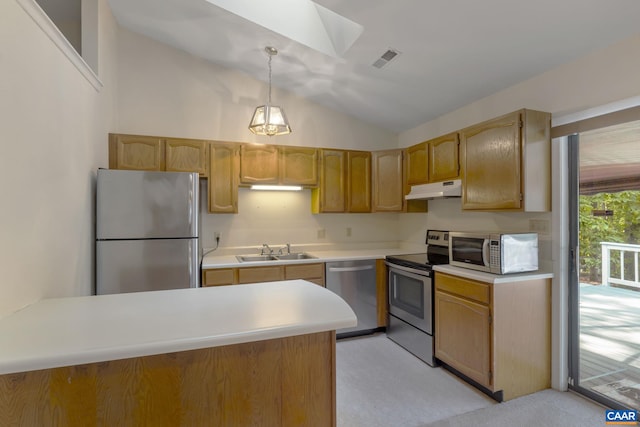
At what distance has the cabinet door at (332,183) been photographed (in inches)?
144

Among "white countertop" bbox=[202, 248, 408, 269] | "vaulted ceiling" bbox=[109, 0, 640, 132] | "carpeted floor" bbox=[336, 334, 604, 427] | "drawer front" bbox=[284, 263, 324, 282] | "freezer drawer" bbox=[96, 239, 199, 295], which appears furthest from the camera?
"drawer front" bbox=[284, 263, 324, 282]

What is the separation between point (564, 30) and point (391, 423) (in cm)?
277

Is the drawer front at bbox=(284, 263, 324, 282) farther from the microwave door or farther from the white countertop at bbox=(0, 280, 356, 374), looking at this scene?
the white countertop at bbox=(0, 280, 356, 374)

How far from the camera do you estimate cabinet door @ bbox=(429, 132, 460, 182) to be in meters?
2.94

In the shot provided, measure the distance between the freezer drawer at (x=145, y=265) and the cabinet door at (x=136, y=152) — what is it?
89cm

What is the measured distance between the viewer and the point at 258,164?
3.40 m

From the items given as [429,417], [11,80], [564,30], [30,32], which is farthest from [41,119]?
[564,30]

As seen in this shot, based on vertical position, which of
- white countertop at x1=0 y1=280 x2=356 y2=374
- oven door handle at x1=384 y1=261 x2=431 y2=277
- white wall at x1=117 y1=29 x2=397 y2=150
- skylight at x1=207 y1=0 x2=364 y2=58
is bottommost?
oven door handle at x1=384 y1=261 x2=431 y2=277

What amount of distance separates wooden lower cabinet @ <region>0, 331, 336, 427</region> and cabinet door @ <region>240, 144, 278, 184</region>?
7.93 feet

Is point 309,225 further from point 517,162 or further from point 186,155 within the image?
point 517,162

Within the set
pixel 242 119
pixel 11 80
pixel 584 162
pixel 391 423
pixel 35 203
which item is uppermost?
pixel 242 119

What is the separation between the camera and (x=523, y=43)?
85.0 inches

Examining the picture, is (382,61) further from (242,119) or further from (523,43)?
(242,119)

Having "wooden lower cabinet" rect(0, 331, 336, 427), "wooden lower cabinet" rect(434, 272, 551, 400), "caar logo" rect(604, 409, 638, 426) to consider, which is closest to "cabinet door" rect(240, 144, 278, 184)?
"wooden lower cabinet" rect(434, 272, 551, 400)
